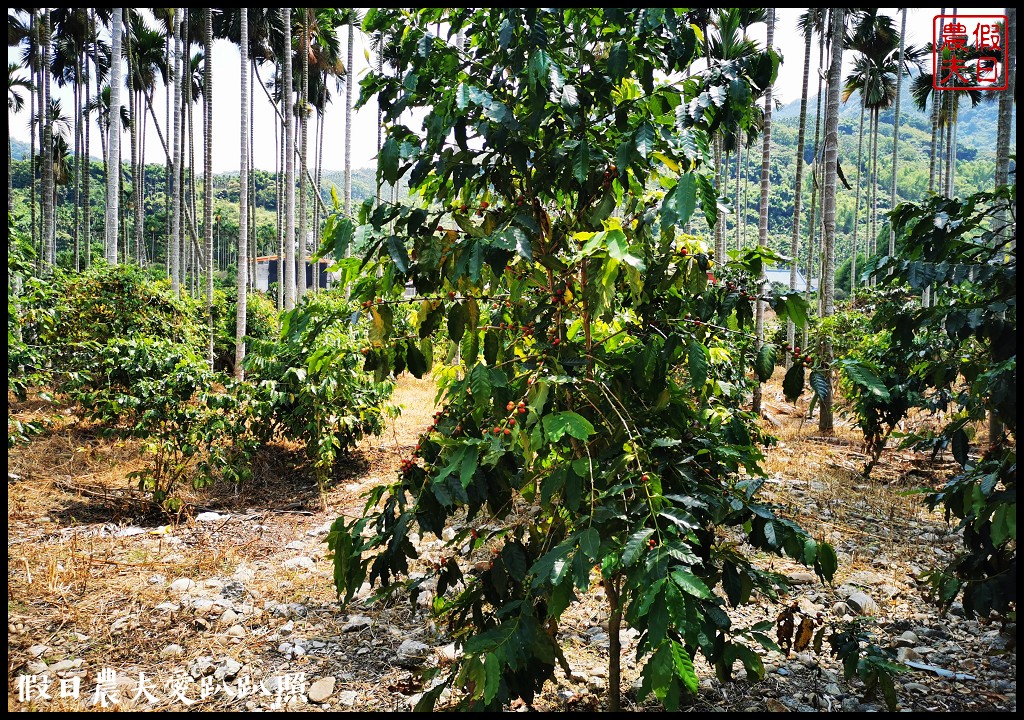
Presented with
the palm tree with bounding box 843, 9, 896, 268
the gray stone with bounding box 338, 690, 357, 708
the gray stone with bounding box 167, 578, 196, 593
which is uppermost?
the palm tree with bounding box 843, 9, 896, 268

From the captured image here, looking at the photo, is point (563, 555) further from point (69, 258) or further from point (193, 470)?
point (69, 258)

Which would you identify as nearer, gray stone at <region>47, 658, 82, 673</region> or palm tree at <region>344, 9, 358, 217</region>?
gray stone at <region>47, 658, 82, 673</region>

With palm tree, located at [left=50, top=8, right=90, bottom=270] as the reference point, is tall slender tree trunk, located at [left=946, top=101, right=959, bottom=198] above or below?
below

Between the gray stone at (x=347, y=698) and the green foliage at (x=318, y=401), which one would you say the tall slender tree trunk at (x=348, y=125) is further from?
the gray stone at (x=347, y=698)

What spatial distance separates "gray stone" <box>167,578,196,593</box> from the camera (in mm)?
3941

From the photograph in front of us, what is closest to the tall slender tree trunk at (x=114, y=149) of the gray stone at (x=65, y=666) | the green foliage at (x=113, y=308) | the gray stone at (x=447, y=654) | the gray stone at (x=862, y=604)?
the green foliage at (x=113, y=308)

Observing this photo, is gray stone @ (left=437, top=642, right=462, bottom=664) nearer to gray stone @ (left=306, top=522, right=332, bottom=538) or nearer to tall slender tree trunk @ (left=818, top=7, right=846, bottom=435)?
gray stone @ (left=306, top=522, right=332, bottom=538)

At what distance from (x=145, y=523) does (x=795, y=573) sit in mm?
4975

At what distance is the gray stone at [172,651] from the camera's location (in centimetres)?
325

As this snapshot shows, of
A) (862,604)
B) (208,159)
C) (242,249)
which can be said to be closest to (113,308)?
(242,249)

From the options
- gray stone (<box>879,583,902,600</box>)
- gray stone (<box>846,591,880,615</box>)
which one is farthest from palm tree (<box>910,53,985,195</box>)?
gray stone (<box>846,591,880,615</box>)

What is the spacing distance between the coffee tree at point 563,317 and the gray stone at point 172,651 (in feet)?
5.97

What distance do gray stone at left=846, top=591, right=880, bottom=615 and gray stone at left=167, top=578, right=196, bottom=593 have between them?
407 cm

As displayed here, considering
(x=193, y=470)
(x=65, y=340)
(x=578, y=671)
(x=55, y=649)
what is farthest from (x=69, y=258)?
(x=578, y=671)
